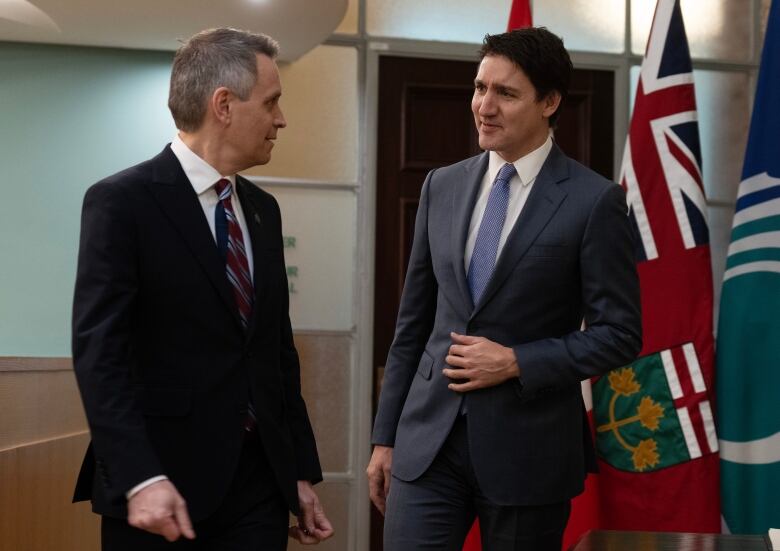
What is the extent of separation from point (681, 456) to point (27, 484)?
87.8 inches

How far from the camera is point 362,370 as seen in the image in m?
4.79

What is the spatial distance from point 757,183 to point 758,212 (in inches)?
4.3

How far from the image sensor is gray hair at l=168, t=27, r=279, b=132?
204 cm

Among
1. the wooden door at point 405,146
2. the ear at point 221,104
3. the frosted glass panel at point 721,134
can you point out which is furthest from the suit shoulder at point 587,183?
the frosted glass panel at point 721,134

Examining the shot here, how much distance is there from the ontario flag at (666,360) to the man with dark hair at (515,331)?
64.9 inches

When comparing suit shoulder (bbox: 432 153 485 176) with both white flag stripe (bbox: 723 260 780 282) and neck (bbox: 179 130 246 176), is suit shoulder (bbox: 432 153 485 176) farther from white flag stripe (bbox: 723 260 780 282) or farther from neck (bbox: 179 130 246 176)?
white flag stripe (bbox: 723 260 780 282)

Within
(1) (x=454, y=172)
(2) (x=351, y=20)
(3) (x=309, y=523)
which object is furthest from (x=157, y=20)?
(3) (x=309, y=523)

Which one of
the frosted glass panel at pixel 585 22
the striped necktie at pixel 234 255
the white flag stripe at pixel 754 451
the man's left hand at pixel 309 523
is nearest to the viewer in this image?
the striped necktie at pixel 234 255

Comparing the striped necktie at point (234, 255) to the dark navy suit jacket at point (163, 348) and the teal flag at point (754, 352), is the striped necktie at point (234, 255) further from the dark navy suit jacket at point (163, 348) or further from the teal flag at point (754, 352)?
the teal flag at point (754, 352)

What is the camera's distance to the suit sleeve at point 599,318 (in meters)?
2.24

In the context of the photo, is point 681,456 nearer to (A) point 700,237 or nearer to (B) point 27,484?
(A) point 700,237

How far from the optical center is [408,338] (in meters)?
2.51

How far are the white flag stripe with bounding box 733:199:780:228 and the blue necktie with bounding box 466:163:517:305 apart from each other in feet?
6.37

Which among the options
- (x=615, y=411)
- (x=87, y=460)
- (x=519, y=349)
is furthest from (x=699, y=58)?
(x=87, y=460)
